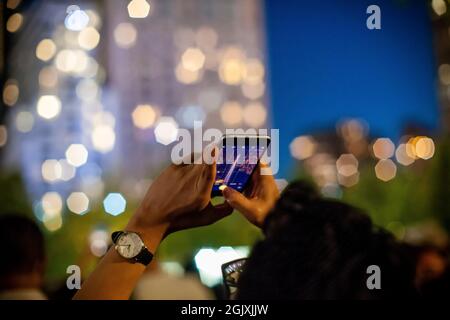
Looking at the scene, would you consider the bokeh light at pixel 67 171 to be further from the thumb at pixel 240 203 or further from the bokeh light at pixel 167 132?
the thumb at pixel 240 203

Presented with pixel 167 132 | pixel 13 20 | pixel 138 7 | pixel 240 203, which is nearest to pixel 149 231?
pixel 240 203

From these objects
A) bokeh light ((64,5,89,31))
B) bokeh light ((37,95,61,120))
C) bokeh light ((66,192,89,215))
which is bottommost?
bokeh light ((66,192,89,215))

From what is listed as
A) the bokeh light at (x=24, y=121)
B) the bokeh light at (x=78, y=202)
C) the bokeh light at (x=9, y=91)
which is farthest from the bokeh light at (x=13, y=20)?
the bokeh light at (x=78, y=202)

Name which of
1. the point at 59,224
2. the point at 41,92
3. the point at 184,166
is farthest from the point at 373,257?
the point at 59,224

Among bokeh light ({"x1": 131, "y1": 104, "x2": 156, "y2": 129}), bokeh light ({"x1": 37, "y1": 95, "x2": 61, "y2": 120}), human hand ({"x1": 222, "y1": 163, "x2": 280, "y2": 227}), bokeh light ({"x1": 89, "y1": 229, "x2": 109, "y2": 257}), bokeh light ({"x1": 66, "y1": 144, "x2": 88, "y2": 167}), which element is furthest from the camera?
bokeh light ({"x1": 131, "y1": 104, "x2": 156, "y2": 129})

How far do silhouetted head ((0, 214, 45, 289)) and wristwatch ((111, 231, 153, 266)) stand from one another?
20.1 inches

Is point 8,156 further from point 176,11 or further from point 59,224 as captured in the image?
point 59,224

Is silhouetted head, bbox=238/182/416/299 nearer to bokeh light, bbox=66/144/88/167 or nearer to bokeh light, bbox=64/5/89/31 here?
bokeh light, bbox=64/5/89/31

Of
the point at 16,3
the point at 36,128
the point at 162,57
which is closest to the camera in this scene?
the point at 16,3

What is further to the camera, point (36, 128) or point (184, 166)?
point (36, 128)

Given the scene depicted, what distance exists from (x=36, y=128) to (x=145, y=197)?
22.5 feet

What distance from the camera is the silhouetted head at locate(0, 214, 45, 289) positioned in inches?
65.1

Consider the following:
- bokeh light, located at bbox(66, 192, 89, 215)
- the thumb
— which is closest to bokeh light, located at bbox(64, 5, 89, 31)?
the thumb

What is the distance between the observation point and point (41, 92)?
7.21 metres
